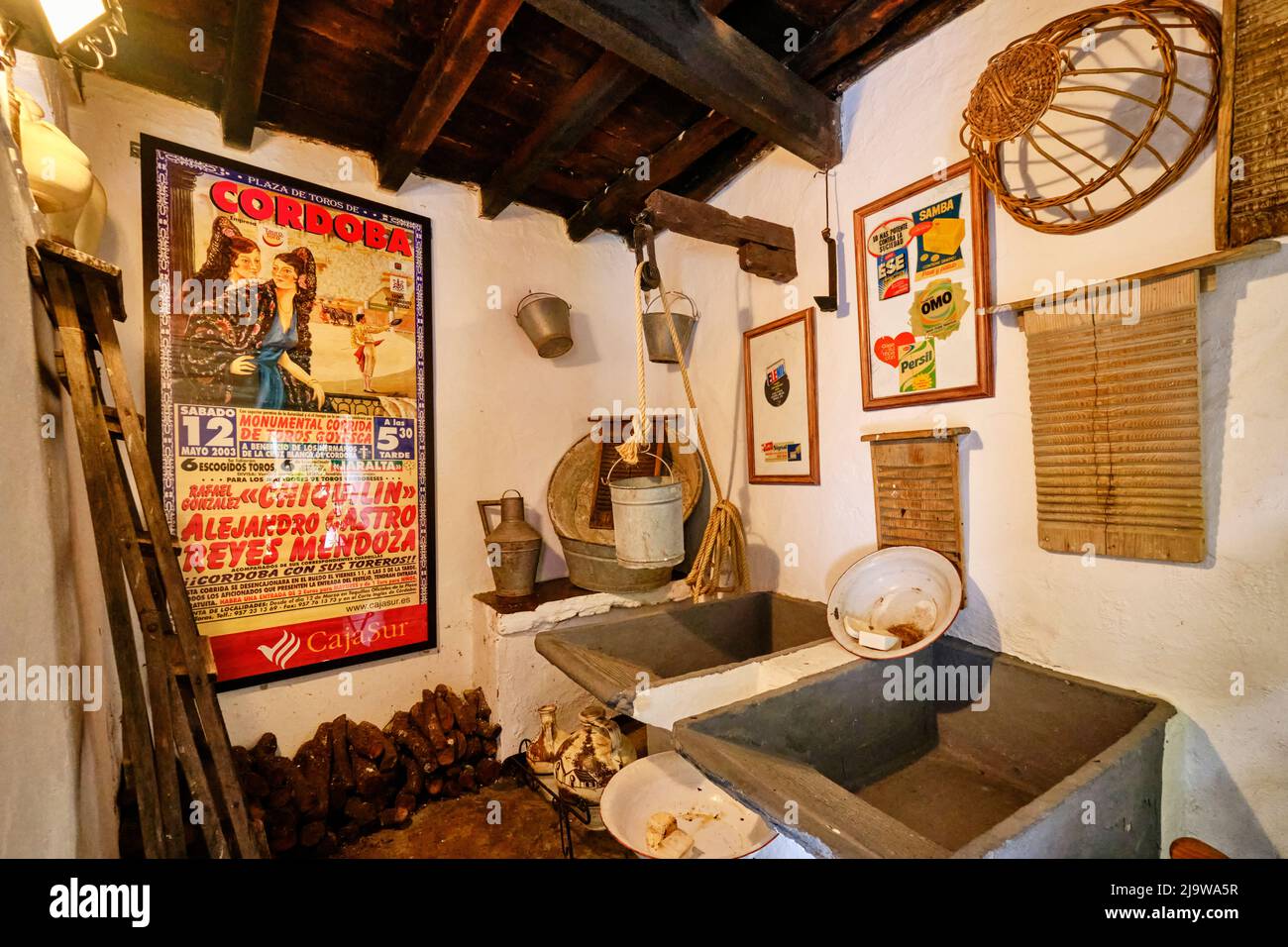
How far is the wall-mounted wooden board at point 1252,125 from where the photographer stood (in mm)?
1142

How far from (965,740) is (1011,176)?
1870mm

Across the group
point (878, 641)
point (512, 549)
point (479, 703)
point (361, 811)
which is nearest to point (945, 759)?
Answer: point (878, 641)

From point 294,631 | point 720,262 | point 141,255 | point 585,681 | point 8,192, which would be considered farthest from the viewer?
point 720,262

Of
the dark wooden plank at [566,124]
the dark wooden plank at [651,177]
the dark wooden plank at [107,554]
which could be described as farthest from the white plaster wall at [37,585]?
the dark wooden plank at [651,177]

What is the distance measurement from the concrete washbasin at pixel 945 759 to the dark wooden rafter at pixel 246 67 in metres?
2.55

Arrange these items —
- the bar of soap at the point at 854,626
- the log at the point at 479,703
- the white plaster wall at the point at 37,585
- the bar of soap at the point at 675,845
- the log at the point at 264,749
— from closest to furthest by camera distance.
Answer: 1. the white plaster wall at the point at 37,585
2. the bar of soap at the point at 675,845
3. the bar of soap at the point at 854,626
4. the log at the point at 264,749
5. the log at the point at 479,703

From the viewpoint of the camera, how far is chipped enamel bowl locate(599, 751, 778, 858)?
145 centimetres

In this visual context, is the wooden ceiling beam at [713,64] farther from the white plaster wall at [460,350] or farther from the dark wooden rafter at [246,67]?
the white plaster wall at [460,350]

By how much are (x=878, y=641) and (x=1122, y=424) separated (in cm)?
91

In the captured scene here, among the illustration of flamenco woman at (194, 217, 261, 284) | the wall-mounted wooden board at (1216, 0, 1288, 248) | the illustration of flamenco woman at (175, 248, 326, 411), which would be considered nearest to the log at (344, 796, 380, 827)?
the illustration of flamenco woman at (175, 248, 326, 411)
